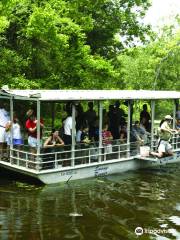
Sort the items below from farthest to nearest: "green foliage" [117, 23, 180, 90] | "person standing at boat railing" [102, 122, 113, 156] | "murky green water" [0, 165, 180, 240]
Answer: "green foliage" [117, 23, 180, 90] → "person standing at boat railing" [102, 122, 113, 156] → "murky green water" [0, 165, 180, 240]

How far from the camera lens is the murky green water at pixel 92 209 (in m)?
10.4

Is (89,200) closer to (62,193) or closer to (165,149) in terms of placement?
(62,193)

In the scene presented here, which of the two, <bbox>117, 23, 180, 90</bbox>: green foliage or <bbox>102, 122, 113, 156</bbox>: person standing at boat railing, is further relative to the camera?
<bbox>117, 23, 180, 90</bbox>: green foliage

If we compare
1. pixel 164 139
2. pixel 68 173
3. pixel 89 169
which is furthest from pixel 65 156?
pixel 164 139

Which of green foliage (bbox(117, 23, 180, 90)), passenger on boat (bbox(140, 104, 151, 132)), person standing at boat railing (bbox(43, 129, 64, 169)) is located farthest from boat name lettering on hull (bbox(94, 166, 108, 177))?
green foliage (bbox(117, 23, 180, 90))

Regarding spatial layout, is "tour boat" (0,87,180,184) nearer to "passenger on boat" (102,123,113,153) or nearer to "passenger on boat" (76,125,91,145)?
"passenger on boat" (102,123,113,153)

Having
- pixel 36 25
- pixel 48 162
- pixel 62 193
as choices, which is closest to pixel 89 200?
pixel 62 193

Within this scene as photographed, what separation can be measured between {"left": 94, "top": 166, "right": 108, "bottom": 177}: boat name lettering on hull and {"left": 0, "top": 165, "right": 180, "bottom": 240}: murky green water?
26 cm

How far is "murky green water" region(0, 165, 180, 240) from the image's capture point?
1040 cm

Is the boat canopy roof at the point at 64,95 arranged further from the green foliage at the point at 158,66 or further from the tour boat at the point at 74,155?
the green foliage at the point at 158,66

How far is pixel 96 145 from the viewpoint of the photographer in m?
16.0

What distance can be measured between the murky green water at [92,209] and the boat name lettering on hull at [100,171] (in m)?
0.26

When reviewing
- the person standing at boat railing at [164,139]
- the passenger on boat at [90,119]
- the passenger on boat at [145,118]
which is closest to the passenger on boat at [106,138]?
the passenger on boat at [90,119]

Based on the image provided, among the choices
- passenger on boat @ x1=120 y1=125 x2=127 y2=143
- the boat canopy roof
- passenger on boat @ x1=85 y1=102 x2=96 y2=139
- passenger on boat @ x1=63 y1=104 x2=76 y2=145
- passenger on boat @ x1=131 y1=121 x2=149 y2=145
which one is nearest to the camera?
the boat canopy roof
